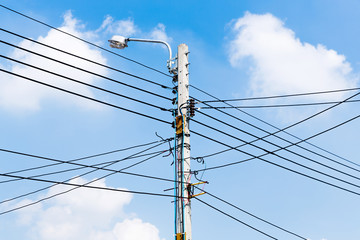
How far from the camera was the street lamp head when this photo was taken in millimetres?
11727

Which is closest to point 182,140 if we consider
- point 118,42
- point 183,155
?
point 183,155

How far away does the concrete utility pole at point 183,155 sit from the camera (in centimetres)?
1048

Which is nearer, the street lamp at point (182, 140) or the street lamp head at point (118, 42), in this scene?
the street lamp at point (182, 140)

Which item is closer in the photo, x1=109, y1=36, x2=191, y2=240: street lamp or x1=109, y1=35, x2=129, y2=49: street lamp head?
x1=109, y1=36, x2=191, y2=240: street lamp

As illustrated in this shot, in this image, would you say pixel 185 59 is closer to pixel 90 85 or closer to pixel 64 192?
pixel 90 85

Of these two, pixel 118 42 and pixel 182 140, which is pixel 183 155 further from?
pixel 118 42

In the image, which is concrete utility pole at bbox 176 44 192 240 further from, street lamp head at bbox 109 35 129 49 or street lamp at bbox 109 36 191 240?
street lamp head at bbox 109 35 129 49

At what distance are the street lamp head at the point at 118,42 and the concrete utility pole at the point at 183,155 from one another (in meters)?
1.68

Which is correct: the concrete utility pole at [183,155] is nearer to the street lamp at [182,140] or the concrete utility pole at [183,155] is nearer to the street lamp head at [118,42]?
the street lamp at [182,140]

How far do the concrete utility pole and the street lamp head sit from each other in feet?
5.52

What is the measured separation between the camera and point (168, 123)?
12.0m

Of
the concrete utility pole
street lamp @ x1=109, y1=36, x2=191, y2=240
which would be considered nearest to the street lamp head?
street lamp @ x1=109, y1=36, x2=191, y2=240

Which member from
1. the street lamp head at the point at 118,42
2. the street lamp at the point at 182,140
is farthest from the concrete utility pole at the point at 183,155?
the street lamp head at the point at 118,42

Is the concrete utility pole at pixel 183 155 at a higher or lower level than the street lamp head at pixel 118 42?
lower
